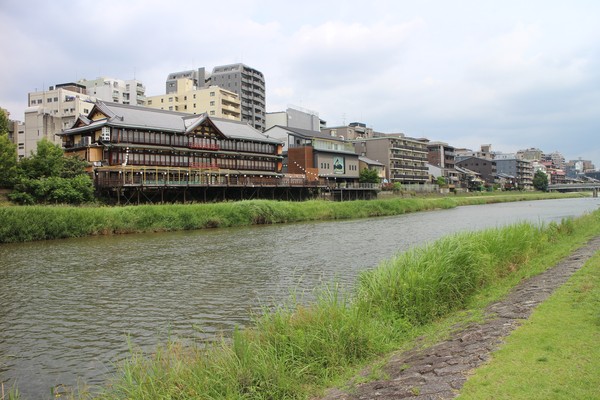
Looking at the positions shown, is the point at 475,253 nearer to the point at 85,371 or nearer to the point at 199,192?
the point at 85,371

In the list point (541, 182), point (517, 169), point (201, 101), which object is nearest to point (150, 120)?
point (201, 101)

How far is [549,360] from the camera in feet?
18.4

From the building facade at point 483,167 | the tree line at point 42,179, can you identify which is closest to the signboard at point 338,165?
the tree line at point 42,179

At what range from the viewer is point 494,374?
17.6 feet

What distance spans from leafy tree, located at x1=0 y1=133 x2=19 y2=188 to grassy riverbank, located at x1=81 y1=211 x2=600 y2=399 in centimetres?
3815

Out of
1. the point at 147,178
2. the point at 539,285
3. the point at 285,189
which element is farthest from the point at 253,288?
the point at 285,189

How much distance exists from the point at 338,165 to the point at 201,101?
32580 millimetres

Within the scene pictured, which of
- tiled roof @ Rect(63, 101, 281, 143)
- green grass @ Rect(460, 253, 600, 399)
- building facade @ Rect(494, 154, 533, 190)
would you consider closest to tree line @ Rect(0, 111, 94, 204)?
tiled roof @ Rect(63, 101, 281, 143)

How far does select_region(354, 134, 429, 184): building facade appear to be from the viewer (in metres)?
100

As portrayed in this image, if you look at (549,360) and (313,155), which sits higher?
(313,155)

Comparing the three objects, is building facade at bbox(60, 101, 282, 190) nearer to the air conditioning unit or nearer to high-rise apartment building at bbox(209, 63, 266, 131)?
the air conditioning unit

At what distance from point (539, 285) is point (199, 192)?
159ft

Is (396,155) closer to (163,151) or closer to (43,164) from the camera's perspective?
(163,151)

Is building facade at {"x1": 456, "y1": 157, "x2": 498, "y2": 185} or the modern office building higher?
the modern office building
